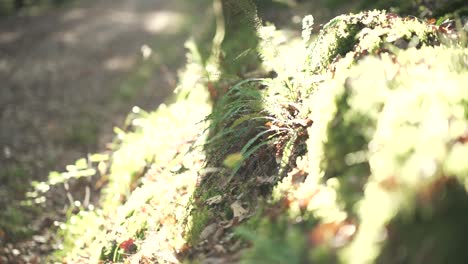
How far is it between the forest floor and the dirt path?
16mm

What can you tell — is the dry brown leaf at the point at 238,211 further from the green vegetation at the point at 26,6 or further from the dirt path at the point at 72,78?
the green vegetation at the point at 26,6

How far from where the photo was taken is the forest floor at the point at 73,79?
6.32 metres

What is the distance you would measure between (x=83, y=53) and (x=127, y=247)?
7.88m

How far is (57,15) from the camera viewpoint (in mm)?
13828

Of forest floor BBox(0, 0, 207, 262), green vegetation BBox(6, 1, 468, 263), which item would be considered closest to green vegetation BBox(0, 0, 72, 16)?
forest floor BBox(0, 0, 207, 262)

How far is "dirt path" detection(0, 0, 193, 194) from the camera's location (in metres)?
6.59

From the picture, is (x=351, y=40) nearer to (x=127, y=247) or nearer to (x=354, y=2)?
(x=127, y=247)

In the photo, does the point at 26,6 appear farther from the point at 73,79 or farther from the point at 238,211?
the point at 238,211

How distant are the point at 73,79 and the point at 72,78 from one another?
2.2 inches

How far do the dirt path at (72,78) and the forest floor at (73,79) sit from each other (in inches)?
0.6

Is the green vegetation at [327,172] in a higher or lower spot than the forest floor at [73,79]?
lower

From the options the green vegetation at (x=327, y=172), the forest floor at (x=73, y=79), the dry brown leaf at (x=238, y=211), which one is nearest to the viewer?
the green vegetation at (x=327, y=172)

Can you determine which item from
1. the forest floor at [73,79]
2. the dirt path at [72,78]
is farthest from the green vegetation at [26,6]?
the dirt path at [72,78]

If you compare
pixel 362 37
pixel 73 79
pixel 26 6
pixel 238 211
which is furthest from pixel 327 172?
pixel 26 6
